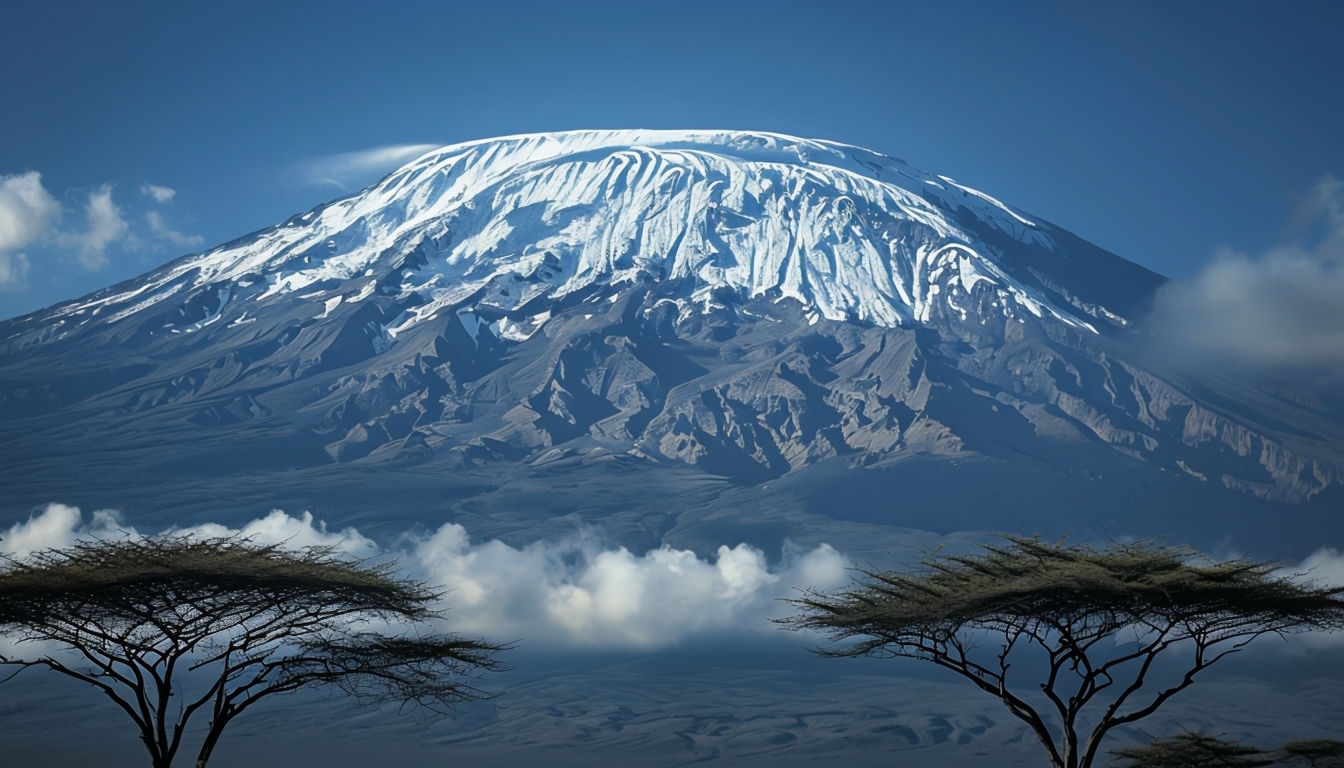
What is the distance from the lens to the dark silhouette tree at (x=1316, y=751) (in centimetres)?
4381

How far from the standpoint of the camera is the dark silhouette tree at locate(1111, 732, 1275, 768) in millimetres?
40812

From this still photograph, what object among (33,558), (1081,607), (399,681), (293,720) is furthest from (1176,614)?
(293,720)

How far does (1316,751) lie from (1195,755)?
4830 millimetres

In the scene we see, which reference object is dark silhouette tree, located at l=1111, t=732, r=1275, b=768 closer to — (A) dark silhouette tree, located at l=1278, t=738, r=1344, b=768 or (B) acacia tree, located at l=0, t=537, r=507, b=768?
(A) dark silhouette tree, located at l=1278, t=738, r=1344, b=768

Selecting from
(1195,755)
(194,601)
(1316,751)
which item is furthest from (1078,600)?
(194,601)

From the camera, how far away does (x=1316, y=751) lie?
44.1 metres

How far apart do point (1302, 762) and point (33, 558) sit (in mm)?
37808

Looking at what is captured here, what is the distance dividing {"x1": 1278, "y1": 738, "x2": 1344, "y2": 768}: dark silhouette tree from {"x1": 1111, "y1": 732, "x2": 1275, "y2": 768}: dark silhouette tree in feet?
3.59

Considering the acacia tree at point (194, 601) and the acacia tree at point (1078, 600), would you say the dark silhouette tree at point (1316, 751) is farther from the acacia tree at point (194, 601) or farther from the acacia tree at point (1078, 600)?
the acacia tree at point (194, 601)

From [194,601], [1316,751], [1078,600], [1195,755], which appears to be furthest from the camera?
[1316,751]

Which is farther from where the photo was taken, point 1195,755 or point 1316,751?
point 1316,751

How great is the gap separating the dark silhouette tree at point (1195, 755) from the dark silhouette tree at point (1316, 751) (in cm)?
110

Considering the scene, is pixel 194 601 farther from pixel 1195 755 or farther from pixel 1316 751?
pixel 1316 751

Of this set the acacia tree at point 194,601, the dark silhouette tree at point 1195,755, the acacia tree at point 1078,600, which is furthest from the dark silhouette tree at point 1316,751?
the acacia tree at point 194,601
